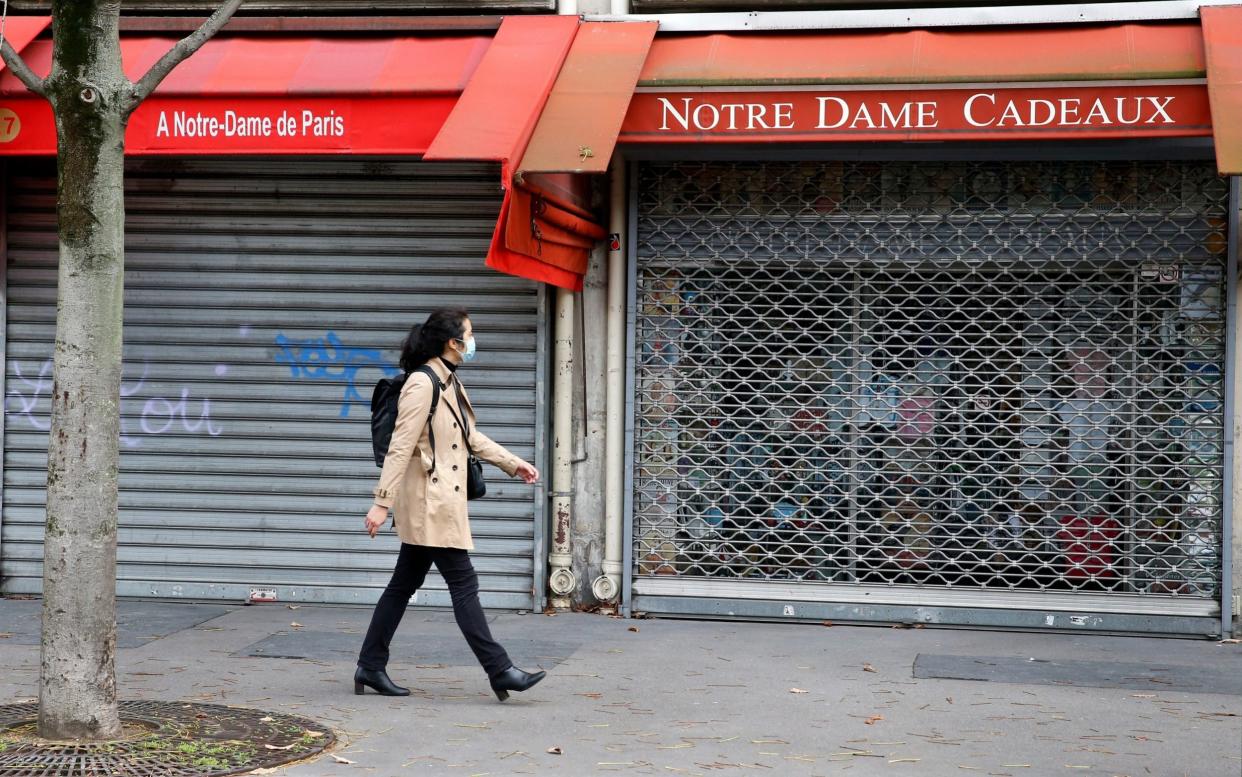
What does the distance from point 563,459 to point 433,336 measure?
9.26 feet

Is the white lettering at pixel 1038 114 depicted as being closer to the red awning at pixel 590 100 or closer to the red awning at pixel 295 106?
the red awning at pixel 590 100

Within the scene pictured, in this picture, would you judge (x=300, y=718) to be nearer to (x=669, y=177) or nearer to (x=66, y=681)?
(x=66, y=681)

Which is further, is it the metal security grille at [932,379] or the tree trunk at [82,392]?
the metal security grille at [932,379]

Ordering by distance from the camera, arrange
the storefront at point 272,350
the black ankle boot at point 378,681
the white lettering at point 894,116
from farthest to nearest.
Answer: the storefront at point 272,350, the white lettering at point 894,116, the black ankle boot at point 378,681

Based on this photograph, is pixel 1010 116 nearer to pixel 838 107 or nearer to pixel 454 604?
pixel 838 107

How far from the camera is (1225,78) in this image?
7883 mm

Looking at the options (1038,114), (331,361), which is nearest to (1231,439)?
(1038,114)

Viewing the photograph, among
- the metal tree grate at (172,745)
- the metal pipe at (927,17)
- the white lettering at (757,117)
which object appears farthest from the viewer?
the metal pipe at (927,17)

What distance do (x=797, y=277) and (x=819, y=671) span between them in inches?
104

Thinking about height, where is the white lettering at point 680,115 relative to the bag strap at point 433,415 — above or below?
above

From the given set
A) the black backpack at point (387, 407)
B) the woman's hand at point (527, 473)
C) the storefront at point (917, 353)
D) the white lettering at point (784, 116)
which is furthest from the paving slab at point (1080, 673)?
the white lettering at point (784, 116)

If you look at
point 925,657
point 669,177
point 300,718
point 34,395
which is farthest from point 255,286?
point 925,657

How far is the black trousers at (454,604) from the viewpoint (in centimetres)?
655

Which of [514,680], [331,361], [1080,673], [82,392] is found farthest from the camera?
[331,361]
